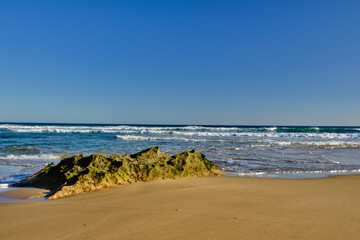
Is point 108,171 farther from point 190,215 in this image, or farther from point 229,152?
point 229,152

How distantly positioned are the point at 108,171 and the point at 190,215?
250cm

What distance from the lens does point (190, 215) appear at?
9.43 ft

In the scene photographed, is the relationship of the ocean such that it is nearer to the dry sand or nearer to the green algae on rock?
the green algae on rock

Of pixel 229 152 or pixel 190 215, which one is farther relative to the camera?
pixel 229 152

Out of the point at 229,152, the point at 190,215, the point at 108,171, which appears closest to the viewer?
the point at 190,215

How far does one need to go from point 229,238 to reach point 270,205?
1286 millimetres

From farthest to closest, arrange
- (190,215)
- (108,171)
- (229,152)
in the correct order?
(229,152) < (108,171) < (190,215)

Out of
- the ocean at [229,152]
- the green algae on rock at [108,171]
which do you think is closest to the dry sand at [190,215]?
the green algae on rock at [108,171]

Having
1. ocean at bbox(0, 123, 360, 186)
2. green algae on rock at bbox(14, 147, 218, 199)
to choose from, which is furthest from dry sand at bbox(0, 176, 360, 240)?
ocean at bbox(0, 123, 360, 186)

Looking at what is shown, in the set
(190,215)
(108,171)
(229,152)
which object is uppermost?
(108,171)

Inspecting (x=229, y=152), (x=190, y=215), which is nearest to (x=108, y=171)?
(x=190, y=215)

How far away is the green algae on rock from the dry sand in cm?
40

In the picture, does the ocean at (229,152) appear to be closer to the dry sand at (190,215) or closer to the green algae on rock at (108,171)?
the green algae on rock at (108,171)

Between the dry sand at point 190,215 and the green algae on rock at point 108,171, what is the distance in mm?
401
